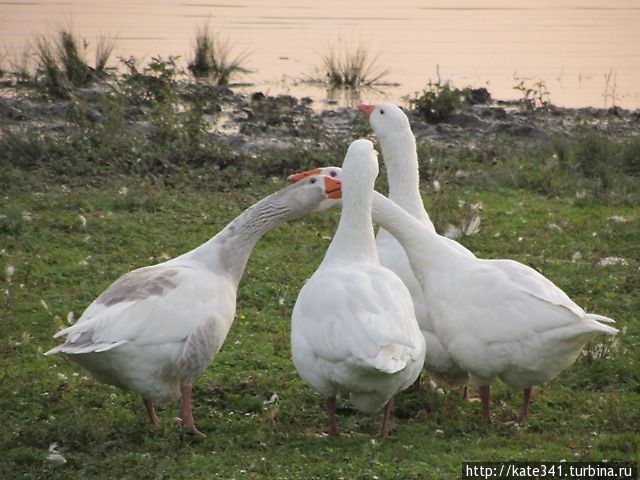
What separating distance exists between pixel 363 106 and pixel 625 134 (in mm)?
7036

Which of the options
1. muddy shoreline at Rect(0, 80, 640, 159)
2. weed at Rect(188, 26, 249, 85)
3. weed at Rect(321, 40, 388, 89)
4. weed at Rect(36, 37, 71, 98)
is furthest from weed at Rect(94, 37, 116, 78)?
weed at Rect(321, 40, 388, 89)

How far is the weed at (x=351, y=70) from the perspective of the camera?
18109 mm

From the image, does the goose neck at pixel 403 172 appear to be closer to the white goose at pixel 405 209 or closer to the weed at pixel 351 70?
the white goose at pixel 405 209

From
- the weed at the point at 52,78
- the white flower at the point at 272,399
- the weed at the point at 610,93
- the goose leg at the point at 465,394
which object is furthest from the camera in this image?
the weed at the point at 610,93

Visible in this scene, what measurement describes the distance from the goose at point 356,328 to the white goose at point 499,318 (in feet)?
1.17

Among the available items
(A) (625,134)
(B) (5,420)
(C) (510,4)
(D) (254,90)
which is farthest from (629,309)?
(C) (510,4)

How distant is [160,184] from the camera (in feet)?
38.6

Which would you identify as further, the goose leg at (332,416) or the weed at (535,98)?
the weed at (535,98)

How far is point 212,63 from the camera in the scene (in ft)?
59.1

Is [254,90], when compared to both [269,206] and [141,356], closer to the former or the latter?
[269,206]

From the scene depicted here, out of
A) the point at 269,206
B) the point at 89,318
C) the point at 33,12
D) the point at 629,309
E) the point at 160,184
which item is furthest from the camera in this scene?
the point at 33,12

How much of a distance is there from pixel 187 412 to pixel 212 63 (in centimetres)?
1210

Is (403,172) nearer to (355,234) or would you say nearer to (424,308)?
(424,308)

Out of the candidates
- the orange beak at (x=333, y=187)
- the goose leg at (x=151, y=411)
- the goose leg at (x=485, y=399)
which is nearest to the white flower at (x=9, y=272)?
the goose leg at (x=151, y=411)
